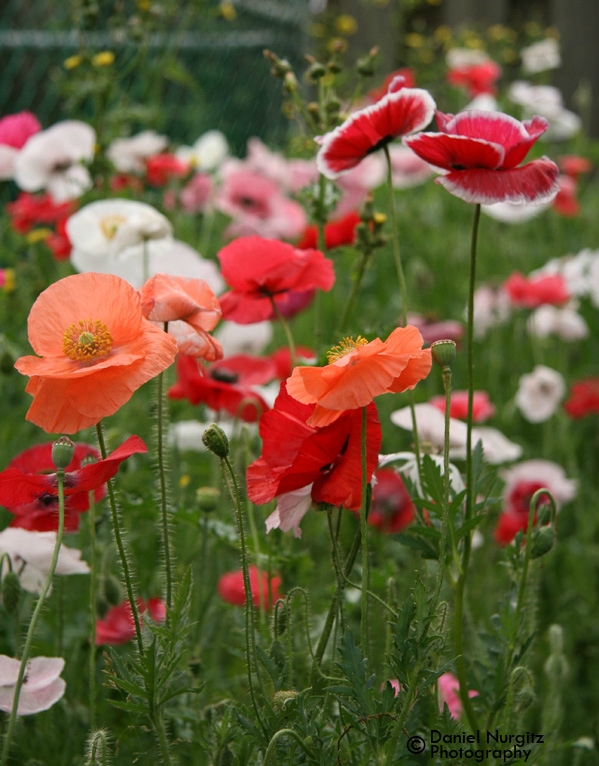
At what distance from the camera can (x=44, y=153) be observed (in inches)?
84.6

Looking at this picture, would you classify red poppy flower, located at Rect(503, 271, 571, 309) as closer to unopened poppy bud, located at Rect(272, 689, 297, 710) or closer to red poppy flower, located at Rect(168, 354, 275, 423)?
red poppy flower, located at Rect(168, 354, 275, 423)

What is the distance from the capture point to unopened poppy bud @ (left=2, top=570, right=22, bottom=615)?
1070 mm

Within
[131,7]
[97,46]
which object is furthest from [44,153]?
[131,7]

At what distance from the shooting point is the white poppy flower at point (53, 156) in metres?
2.14

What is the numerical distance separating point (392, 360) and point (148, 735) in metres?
0.73

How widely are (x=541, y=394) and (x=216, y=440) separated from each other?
156 centimetres

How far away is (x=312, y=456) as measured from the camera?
0.87 meters

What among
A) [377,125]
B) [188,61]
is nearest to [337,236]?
[377,125]

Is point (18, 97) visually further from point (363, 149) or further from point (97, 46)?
point (363, 149)

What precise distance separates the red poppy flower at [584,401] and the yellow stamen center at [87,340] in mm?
1564

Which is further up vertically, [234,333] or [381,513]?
[234,333]

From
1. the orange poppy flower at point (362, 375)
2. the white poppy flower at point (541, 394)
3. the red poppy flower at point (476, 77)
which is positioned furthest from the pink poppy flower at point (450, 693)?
the red poppy flower at point (476, 77)

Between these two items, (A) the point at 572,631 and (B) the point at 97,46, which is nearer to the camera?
(A) the point at 572,631

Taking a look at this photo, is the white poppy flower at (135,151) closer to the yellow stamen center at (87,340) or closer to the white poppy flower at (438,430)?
the white poppy flower at (438,430)
